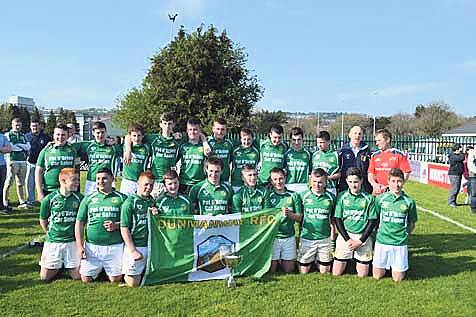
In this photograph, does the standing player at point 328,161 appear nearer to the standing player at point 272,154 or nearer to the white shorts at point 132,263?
the standing player at point 272,154

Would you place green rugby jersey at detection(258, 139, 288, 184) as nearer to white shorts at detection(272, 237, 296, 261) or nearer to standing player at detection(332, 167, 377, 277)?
white shorts at detection(272, 237, 296, 261)

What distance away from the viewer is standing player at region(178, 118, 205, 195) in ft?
24.0

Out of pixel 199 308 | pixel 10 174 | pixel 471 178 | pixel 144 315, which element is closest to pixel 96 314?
pixel 144 315

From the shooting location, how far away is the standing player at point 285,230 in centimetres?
665

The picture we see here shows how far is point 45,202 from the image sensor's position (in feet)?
20.2

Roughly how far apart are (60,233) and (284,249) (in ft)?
9.55

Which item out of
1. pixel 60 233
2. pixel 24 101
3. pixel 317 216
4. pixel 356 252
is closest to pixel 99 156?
pixel 60 233

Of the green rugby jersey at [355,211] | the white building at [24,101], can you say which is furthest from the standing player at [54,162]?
the white building at [24,101]

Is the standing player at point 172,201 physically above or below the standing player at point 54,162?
below

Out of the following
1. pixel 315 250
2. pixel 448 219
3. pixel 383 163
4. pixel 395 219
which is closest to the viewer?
pixel 395 219

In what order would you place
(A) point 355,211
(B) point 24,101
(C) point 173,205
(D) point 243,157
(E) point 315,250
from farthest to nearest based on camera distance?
(B) point 24,101
(D) point 243,157
(E) point 315,250
(A) point 355,211
(C) point 173,205

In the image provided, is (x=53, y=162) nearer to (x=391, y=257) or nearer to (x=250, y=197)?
(x=250, y=197)

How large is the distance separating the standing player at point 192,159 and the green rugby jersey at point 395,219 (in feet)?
8.72

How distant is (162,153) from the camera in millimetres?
7348
